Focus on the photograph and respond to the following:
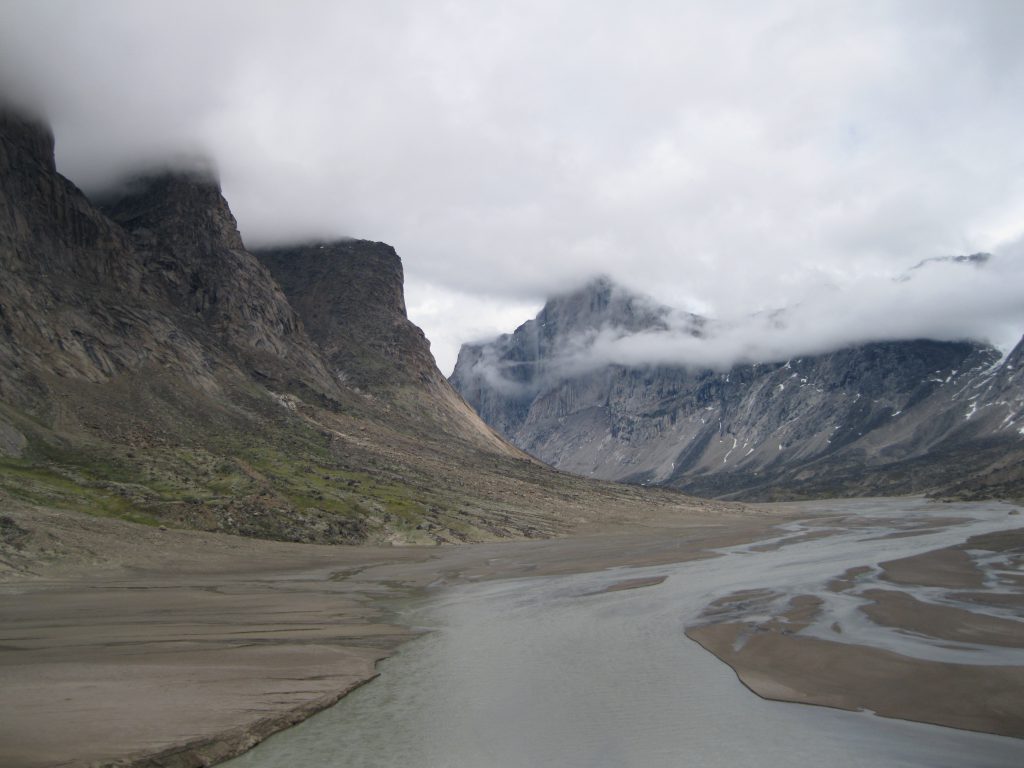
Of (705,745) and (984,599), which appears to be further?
(984,599)

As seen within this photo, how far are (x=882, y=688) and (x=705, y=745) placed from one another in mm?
10525

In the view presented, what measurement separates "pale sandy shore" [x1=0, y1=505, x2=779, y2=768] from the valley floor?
11 cm

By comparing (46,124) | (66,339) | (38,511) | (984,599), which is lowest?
(984,599)

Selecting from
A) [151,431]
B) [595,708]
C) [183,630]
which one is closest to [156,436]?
[151,431]

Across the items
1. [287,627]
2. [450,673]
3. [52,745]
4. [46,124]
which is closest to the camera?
[52,745]

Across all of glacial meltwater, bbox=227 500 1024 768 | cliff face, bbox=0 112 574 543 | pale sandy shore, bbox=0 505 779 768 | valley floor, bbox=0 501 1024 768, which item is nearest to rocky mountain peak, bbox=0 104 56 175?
cliff face, bbox=0 112 574 543

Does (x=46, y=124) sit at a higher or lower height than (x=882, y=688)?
higher

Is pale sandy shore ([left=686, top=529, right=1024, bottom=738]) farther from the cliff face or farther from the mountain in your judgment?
the cliff face

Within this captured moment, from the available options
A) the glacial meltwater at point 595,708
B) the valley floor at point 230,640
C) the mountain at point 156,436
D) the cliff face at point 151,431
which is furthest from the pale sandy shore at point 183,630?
the cliff face at point 151,431

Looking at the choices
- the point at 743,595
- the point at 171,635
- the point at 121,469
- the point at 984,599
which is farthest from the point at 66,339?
the point at 984,599

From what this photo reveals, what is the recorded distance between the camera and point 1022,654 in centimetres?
3269

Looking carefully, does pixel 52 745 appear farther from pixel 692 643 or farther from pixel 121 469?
pixel 121 469

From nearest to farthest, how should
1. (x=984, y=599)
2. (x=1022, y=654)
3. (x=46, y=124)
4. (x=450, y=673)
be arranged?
(x=1022, y=654), (x=450, y=673), (x=984, y=599), (x=46, y=124)

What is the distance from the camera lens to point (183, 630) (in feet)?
140
